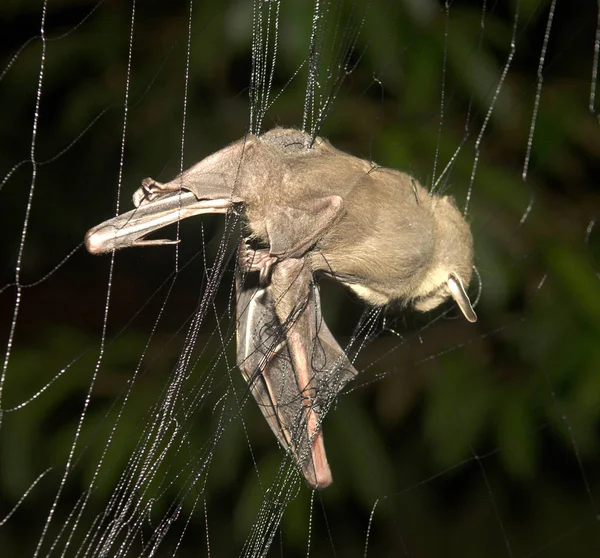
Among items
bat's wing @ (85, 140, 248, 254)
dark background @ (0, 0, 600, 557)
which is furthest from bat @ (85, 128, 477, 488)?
dark background @ (0, 0, 600, 557)

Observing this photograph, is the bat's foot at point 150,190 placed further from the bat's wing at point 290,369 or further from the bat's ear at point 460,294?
the bat's ear at point 460,294

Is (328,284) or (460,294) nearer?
(460,294)

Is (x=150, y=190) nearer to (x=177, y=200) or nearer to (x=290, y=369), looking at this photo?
(x=177, y=200)

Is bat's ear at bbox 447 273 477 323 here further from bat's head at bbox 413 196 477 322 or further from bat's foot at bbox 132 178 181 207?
bat's foot at bbox 132 178 181 207

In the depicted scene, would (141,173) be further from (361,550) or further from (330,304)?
(361,550)

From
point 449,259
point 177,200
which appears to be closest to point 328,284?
point 449,259
